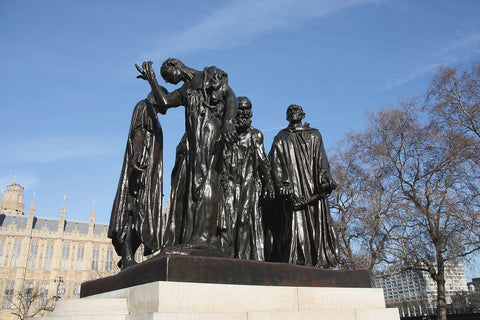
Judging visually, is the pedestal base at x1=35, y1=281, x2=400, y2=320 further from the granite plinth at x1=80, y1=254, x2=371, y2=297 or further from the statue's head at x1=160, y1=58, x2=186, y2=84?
the statue's head at x1=160, y1=58, x2=186, y2=84

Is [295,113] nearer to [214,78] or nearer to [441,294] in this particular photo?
[214,78]

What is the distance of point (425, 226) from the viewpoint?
18344 millimetres

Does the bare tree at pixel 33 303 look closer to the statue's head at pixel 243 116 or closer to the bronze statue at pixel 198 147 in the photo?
the statue's head at pixel 243 116

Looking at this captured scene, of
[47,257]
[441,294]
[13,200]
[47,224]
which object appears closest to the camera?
[441,294]

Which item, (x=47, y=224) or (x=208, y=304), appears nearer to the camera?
(x=208, y=304)

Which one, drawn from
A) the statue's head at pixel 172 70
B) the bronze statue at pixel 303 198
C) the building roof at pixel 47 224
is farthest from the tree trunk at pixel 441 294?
the building roof at pixel 47 224

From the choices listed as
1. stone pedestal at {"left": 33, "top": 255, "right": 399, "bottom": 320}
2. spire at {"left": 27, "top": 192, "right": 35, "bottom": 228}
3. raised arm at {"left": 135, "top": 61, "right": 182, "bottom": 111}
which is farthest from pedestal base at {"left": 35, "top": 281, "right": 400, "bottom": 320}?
spire at {"left": 27, "top": 192, "right": 35, "bottom": 228}

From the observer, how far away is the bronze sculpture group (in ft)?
14.3

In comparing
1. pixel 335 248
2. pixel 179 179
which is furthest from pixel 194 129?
pixel 335 248

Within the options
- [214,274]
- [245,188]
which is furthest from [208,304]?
[245,188]

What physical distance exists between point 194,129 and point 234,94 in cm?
75

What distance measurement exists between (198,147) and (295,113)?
2.34 metres

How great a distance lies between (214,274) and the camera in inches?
136

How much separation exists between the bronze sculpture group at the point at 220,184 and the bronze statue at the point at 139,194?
1 centimetres
